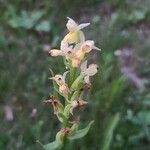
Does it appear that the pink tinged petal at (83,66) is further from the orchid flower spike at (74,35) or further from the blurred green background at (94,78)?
the blurred green background at (94,78)

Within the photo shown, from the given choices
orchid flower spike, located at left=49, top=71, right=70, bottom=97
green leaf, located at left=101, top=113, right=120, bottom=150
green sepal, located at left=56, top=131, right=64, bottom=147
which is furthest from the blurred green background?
orchid flower spike, located at left=49, top=71, right=70, bottom=97

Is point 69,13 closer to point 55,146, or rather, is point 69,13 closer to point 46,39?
point 46,39

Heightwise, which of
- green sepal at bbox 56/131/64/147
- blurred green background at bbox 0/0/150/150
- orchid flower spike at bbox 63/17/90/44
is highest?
blurred green background at bbox 0/0/150/150

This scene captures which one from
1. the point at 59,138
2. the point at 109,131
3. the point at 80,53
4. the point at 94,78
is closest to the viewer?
the point at 80,53

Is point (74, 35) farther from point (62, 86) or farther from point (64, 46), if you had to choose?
point (62, 86)

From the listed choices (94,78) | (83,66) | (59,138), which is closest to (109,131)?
(94,78)

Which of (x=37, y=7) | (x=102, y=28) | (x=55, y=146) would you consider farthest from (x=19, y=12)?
(x=55, y=146)

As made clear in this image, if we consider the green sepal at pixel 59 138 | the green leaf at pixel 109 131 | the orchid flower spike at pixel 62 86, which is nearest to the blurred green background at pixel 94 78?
the green leaf at pixel 109 131

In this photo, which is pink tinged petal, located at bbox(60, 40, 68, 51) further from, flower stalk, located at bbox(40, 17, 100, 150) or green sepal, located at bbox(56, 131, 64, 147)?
green sepal, located at bbox(56, 131, 64, 147)

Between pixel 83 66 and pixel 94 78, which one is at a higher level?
pixel 94 78
